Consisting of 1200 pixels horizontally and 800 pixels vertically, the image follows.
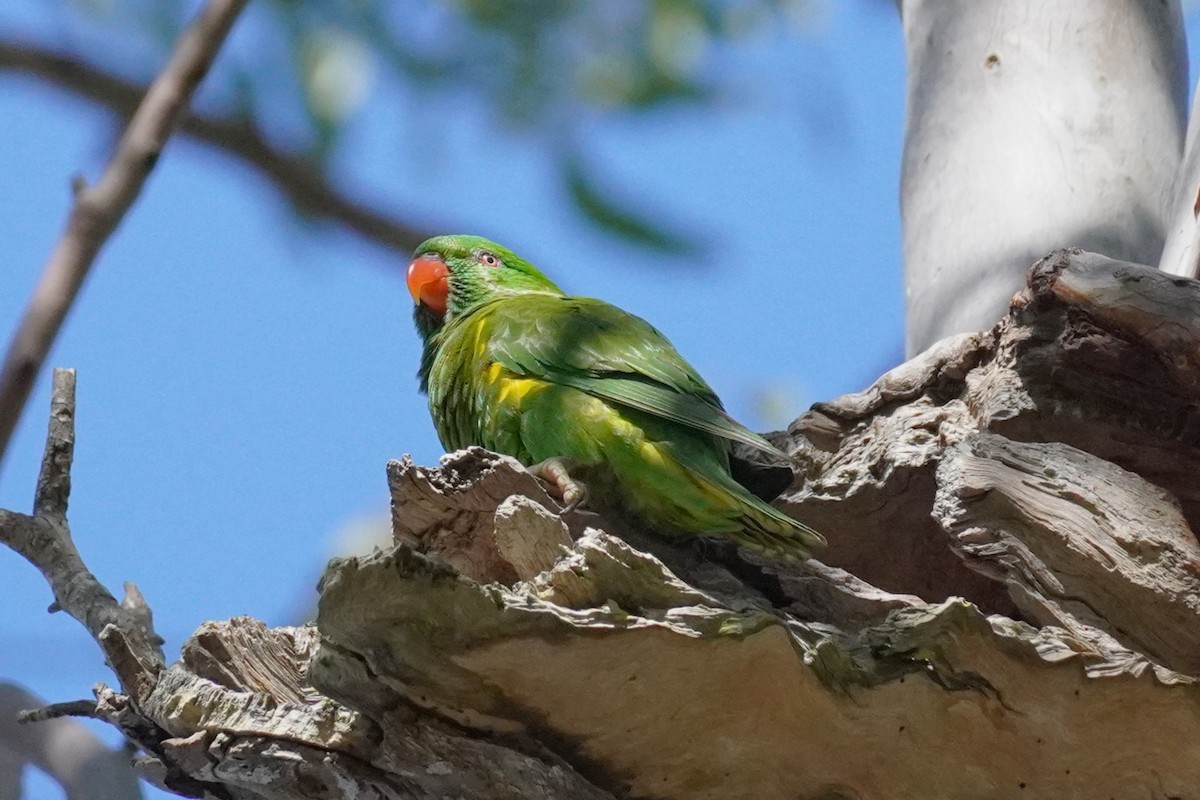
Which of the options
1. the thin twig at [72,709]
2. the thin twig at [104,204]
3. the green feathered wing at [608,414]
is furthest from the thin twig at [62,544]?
the green feathered wing at [608,414]

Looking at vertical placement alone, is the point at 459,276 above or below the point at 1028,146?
above

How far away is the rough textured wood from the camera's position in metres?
1.98

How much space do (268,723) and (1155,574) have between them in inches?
63.6

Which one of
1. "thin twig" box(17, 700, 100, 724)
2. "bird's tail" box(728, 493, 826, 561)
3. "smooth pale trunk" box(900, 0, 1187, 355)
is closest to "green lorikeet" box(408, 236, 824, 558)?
"bird's tail" box(728, 493, 826, 561)

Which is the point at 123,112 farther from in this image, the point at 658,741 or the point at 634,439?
the point at 658,741

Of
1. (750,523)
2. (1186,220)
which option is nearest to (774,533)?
(750,523)

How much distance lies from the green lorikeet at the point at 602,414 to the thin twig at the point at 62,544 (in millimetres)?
978

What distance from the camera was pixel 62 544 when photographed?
2613mm

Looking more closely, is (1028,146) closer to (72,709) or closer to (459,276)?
(459,276)

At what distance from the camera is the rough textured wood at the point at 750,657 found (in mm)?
1976

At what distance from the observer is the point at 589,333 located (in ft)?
11.7

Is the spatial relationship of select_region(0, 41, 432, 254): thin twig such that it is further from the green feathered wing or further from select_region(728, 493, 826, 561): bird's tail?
select_region(728, 493, 826, 561): bird's tail

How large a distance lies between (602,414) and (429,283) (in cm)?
151

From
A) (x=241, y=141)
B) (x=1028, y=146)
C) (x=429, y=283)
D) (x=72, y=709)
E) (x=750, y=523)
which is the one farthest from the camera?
(x=429, y=283)
